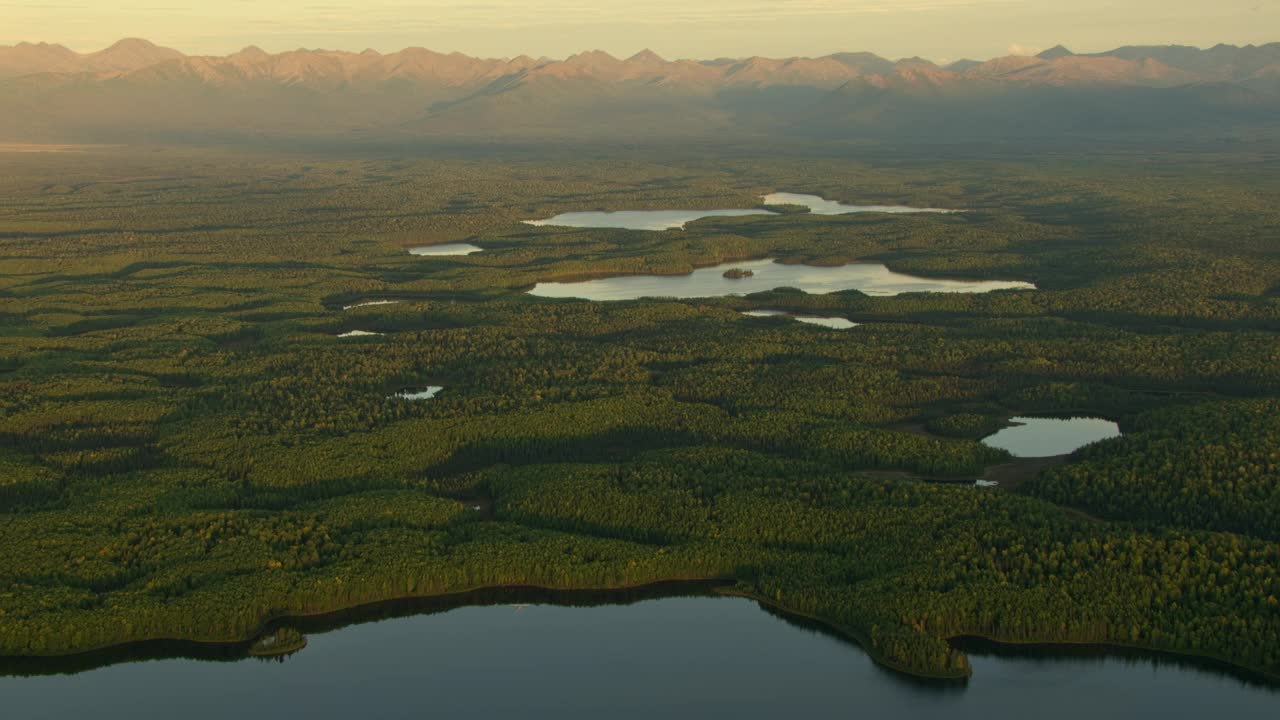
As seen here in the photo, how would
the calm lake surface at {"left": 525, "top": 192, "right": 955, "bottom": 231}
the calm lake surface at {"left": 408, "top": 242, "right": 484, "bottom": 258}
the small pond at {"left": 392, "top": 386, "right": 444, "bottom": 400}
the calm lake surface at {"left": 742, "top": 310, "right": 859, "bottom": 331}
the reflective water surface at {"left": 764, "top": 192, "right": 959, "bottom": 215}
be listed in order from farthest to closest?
the reflective water surface at {"left": 764, "top": 192, "right": 959, "bottom": 215} → the calm lake surface at {"left": 525, "top": 192, "right": 955, "bottom": 231} → the calm lake surface at {"left": 408, "top": 242, "right": 484, "bottom": 258} → the calm lake surface at {"left": 742, "top": 310, "right": 859, "bottom": 331} → the small pond at {"left": 392, "top": 386, "right": 444, "bottom": 400}

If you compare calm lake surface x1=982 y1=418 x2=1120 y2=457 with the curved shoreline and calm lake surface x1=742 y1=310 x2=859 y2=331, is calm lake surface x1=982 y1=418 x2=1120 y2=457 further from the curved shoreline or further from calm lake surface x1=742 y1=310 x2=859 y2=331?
calm lake surface x1=742 y1=310 x2=859 y2=331

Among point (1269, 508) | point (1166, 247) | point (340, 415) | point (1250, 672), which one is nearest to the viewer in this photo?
point (1250, 672)

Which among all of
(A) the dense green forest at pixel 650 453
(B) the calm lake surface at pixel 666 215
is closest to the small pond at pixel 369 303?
(A) the dense green forest at pixel 650 453

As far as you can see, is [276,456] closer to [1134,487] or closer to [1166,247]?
[1134,487]

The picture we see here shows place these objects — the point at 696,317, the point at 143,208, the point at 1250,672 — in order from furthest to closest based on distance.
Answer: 1. the point at 143,208
2. the point at 696,317
3. the point at 1250,672

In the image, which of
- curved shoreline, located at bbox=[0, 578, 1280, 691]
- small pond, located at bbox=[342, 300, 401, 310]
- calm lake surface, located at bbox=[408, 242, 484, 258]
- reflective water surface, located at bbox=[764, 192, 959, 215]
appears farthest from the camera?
reflective water surface, located at bbox=[764, 192, 959, 215]

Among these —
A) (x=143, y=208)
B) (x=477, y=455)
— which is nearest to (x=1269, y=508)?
(x=477, y=455)

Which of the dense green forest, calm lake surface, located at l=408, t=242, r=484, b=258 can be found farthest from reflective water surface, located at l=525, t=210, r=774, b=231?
the dense green forest
